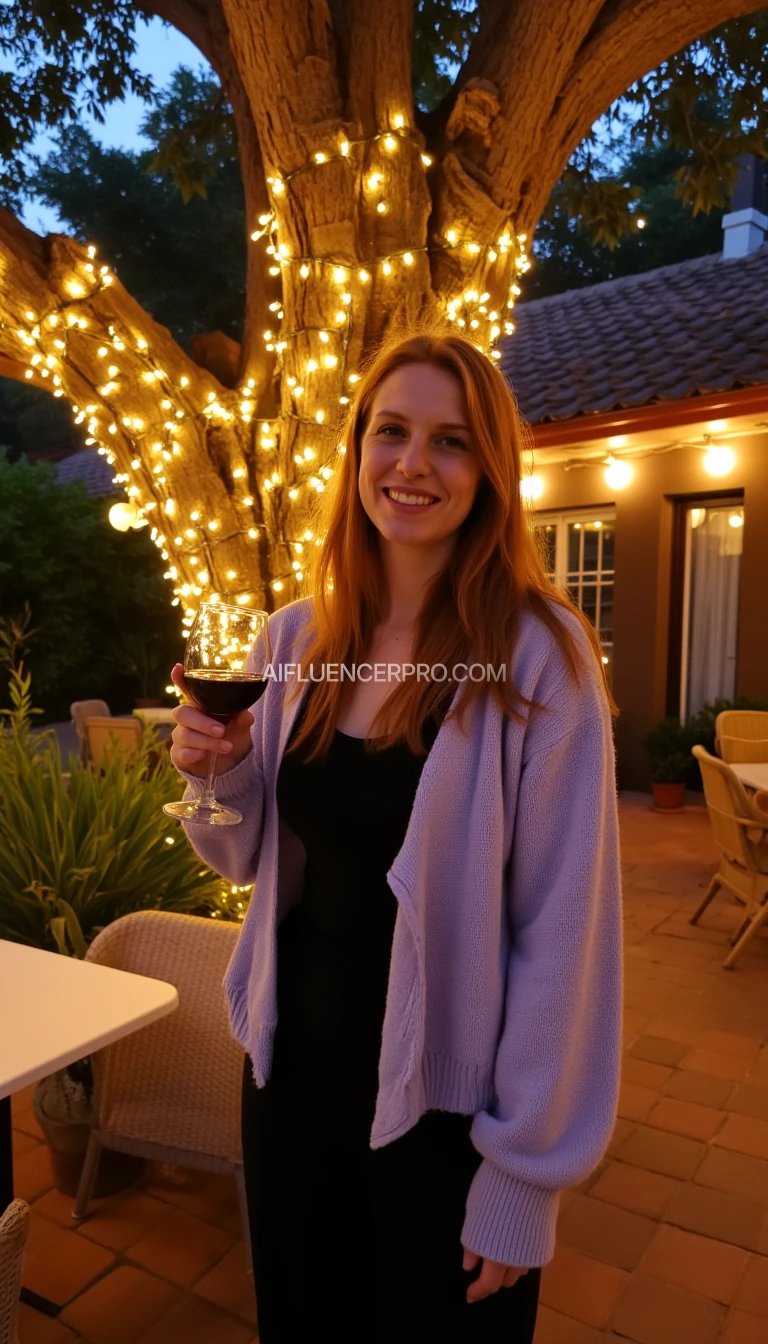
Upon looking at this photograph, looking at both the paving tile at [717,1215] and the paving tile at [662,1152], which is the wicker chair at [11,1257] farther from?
the paving tile at [662,1152]

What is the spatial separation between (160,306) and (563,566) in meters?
14.0

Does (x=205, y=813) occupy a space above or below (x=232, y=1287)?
above

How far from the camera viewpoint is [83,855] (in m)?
2.72

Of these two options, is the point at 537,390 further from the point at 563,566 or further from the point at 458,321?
the point at 458,321

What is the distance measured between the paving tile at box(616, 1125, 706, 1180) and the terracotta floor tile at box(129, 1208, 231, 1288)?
1.18 meters

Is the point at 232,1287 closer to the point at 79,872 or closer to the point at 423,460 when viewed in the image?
the point at 79,872

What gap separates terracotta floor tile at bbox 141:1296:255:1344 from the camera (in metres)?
1.88

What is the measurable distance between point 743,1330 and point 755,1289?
150 mm

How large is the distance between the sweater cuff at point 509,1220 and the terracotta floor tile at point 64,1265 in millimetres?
1431

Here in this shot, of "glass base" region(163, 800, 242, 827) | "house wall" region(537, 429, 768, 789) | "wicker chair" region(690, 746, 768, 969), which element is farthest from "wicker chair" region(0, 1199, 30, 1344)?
"house wall" region(537, 429, 768, 789)

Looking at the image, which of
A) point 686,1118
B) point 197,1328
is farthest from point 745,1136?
point 197,1328

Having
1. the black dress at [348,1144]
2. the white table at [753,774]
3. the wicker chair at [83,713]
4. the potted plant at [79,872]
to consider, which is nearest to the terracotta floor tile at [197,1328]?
the potted plant at [79,872]

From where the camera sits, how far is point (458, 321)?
285 cm

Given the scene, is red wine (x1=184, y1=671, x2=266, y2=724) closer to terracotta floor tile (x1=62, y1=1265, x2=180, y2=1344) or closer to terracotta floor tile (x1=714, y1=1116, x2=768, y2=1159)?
terracotta floor tile (x1=62, y1=1265, x2=180, y2=1344)
